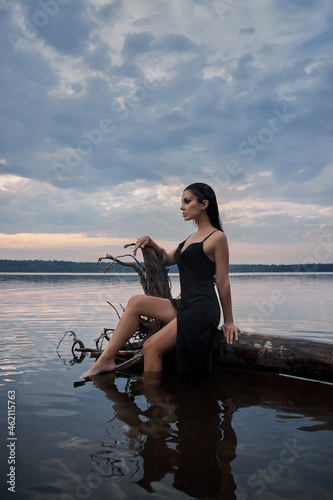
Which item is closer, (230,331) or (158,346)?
(230,331)

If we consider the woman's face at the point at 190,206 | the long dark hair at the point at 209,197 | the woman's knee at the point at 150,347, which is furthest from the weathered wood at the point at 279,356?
the woman's face at the point at 190,206

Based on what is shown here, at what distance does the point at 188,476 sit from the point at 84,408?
1.64 metres

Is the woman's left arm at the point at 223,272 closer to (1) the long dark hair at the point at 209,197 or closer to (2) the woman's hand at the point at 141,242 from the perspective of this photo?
(1) the long dark hair at the point at 209,197

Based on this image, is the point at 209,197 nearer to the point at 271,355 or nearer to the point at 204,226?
the point at 204,226

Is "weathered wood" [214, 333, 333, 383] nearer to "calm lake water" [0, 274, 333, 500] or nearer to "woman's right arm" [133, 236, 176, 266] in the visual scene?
"calm lake water" [0, 274, 333, 500]

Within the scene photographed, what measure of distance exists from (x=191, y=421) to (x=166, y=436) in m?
0.45

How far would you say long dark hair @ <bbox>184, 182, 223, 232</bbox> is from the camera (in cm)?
507

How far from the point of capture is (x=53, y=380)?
5.03m

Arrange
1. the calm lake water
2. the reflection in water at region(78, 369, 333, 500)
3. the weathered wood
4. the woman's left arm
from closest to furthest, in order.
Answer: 1. the calm lake water
2. the reflection in water at region(78, 369, 333, 500)
3. the weathered wood
4. the woman's left arm

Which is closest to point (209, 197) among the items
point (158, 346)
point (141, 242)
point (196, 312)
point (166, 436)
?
point (141, 242)

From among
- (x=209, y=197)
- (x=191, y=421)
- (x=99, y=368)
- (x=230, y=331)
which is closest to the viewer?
(x=191, y=421)

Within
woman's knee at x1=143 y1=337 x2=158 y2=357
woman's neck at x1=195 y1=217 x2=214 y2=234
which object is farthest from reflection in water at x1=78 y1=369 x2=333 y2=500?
woman's neck at x1=195 y1=217 x2=214 y2=234

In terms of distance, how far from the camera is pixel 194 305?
4918 mm

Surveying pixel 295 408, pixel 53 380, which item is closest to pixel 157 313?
pixel 53 380
